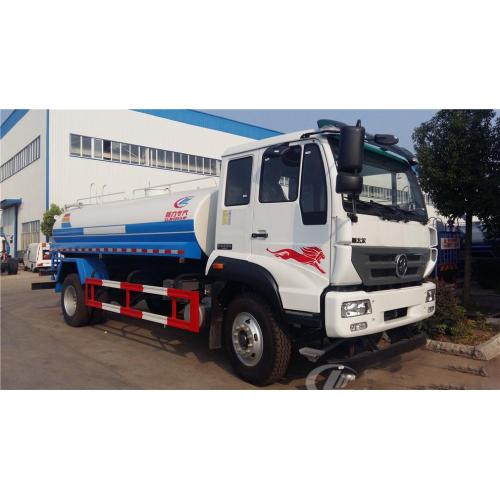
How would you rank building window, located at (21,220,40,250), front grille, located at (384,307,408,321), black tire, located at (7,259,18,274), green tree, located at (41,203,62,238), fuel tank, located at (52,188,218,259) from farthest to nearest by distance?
building window, located at (21,220,40,250) < black tire, located at (7,259,18,274) < green tree, located at (41,203,62,238) < fuel tank, located at (52,188,218,259) < front grille, located at (384,307,408,321)

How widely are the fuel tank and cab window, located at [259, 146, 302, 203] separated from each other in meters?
1.08

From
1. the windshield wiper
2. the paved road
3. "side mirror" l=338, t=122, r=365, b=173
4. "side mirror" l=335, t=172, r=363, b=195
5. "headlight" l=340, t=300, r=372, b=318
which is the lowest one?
the paved road

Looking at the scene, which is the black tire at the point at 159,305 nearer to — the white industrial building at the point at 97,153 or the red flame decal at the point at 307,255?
the red flame decal at the point at 307,255

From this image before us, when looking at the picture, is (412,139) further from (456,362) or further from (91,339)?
(91,339)

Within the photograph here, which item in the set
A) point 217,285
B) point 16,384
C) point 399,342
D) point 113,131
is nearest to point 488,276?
point 399,342

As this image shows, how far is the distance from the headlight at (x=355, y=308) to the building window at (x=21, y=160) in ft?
86.6

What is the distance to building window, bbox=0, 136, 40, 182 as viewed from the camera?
26219mm

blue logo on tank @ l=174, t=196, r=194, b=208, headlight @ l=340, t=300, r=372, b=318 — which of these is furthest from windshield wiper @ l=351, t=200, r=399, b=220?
blue logo on tank @ l=174, t=196, r=194, b=208

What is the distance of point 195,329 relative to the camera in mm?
5340

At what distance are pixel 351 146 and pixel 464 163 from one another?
14.3 ft

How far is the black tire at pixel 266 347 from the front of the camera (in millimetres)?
4473

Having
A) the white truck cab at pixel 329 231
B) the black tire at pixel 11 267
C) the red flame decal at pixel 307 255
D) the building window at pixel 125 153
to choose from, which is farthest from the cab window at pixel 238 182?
the building window at pixel 125 153

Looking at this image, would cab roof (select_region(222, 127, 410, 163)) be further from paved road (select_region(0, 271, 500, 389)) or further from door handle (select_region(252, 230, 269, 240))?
paved road (select_region(0, 271, 500, 389))

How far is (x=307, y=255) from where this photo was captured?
4258 mm
